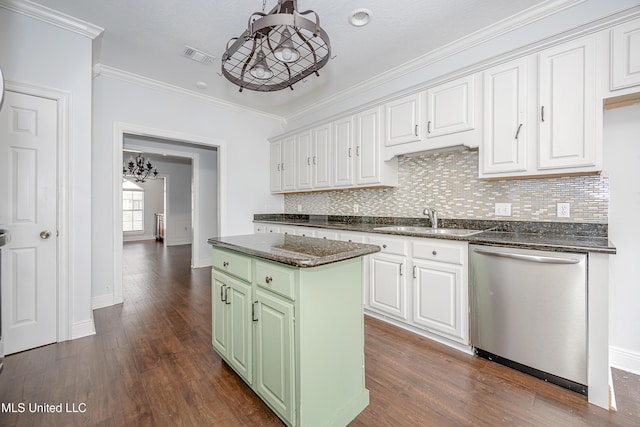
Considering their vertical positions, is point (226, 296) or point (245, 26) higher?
point (245, 26)

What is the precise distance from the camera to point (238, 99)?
13.8 feet

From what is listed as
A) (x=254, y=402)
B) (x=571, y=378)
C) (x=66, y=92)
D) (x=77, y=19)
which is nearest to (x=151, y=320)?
(x=254, y=402)

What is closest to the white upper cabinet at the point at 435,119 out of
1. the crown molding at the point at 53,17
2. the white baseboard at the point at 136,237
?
the crown molding at the point at 53,17

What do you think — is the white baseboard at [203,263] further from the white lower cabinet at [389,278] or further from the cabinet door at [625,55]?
the cabinet door at [625,55]

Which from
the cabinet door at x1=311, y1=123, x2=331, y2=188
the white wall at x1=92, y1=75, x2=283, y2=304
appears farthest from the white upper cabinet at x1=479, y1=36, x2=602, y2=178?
the white wall at x1=92, y1=75, x2=283, y2=304

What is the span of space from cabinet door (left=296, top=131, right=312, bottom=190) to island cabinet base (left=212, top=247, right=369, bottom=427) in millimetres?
2549

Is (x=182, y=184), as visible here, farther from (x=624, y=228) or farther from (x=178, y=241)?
(x=624, y=228)

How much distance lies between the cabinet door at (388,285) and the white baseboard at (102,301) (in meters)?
3.00

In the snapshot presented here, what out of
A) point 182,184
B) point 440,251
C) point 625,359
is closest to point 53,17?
point 440,251

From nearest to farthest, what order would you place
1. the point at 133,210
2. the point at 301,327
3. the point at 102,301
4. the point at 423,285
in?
the point at 301,327
the point at 423,285
the point at 102,301
the point at 133,210

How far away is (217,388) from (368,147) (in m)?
2.71

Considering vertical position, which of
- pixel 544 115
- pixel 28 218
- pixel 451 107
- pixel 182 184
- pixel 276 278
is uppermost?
pixel 451 107

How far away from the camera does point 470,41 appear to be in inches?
104

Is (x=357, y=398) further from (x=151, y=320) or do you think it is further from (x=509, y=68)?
(x=509, y=68)
